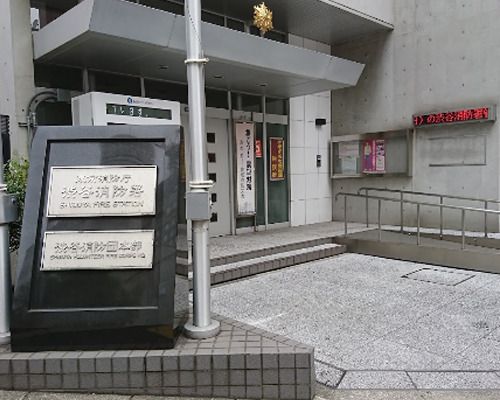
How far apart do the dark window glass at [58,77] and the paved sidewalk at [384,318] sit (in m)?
4.13

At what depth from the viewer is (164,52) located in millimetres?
6008

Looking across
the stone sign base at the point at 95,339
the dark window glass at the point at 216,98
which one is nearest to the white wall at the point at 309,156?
the dark window glass at the point at 216,98

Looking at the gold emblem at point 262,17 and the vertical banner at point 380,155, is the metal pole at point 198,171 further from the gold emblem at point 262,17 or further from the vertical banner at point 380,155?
the vertical banner at point 380,155

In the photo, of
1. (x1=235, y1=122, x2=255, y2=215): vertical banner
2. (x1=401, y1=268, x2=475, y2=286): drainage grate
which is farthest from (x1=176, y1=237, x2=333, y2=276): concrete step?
(x1=401, y1=268, x2=475, y2=286): drainage grate

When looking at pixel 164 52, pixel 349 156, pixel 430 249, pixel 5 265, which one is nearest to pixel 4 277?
pixel 5 265

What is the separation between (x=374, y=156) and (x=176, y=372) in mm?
8810

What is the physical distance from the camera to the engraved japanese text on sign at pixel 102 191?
316cm

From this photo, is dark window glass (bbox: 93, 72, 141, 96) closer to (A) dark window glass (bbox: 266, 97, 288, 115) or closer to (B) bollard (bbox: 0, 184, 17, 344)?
(A) dark window glass (bbox: 266, 97, 288, 115)

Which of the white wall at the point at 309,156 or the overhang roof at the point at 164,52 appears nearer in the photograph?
the overhang roof at the point at 164,52

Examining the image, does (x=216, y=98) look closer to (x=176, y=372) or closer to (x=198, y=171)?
(x=198, y=171)

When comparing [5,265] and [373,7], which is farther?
[373,7]

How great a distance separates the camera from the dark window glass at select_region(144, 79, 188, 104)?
25.1ft

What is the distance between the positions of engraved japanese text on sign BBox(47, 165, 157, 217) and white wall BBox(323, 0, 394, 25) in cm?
717

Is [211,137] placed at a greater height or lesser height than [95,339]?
greater
